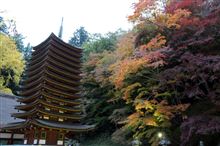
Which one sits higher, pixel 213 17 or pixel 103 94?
pixel 213 17

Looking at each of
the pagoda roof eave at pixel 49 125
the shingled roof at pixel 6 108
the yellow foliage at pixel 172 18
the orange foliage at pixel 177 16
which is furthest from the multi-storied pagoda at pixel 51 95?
the orange foliage at pixel 177 16

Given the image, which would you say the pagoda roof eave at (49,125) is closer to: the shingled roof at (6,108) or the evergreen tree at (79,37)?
the shingled roof at (6,108)

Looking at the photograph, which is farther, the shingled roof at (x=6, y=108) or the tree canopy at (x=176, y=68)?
the shingled roof at (x=6, y=108)

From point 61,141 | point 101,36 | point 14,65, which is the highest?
point 101,36

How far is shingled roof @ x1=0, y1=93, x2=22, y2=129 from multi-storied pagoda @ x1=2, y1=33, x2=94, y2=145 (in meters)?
2.22

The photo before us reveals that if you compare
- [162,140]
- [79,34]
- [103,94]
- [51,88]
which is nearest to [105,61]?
[103,94]

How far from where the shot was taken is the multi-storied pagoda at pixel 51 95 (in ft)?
62.2

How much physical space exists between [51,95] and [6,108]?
6.62m

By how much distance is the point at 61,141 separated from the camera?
19969 mm

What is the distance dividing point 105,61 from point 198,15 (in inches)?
394

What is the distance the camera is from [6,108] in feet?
80.1

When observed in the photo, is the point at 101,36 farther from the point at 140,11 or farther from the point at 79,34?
the point at 79,34

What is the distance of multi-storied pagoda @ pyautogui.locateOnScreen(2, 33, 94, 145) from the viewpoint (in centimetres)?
1897

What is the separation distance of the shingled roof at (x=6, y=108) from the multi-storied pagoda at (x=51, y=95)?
2.22m
